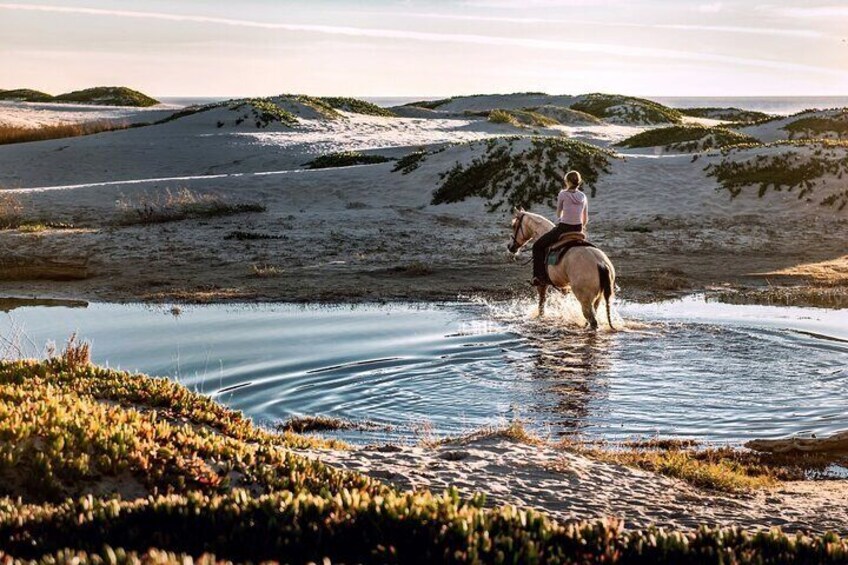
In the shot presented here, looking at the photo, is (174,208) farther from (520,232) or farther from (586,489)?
(586,489)

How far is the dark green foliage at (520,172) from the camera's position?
113 ft

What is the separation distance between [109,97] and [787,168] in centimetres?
8164

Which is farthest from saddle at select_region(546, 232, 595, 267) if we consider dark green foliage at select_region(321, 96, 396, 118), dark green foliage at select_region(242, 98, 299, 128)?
dark green foliage at select_region(321, 96, 396, 118)

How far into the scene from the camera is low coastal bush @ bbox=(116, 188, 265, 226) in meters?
31.2

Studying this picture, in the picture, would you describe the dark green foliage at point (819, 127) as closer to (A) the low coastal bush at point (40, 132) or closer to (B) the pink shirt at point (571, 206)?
(B) the pink shirt at point (571, 206)

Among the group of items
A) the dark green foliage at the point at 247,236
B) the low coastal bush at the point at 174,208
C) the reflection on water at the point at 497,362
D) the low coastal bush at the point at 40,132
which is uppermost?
the low coastal bush at the point at 40,132

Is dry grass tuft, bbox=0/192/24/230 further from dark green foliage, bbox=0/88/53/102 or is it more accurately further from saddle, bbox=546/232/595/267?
dark green foliage, bbox=0/88/53/102

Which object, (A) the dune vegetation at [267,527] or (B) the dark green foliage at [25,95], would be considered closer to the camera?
(A) the dune vegetation at [267,527]

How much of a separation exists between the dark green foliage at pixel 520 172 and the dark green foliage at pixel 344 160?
28.6 ft

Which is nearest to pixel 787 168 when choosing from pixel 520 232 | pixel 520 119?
pixel 520 232

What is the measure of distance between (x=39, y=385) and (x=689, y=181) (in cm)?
2893

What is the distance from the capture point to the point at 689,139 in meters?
48.0

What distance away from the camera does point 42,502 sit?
22.9 feet

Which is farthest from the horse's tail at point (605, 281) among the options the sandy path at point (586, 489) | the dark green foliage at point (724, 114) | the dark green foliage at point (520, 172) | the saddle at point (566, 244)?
the dark green foliage at point (724, 114)
